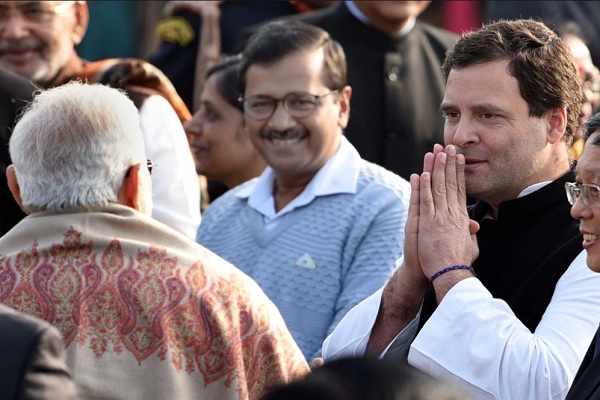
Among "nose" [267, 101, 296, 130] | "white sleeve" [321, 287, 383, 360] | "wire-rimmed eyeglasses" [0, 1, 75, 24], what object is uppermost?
"wire-rimmed eyeglasses" [0, 1, 75, 24]

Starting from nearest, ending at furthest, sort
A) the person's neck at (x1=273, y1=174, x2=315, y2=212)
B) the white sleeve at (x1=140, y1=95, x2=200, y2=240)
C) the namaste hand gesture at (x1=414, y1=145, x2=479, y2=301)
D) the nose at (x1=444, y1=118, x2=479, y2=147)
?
the namaste hand gesture at (x1=414, y1=145, x2=479, y2=301), the nose at (x1=444, y1=118, x2=479, y2=147), the person's neck at (x1=273, y1=174, x2=315, y2=212), the white sleeve at (x1=140, y1=95, x2=200, y2=240)

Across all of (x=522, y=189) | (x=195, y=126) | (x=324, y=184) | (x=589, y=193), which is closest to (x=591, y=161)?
(x=589, y=193)

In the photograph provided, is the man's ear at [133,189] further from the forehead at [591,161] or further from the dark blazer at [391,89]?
the dark blazer at [391,89]

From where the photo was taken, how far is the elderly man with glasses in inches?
184

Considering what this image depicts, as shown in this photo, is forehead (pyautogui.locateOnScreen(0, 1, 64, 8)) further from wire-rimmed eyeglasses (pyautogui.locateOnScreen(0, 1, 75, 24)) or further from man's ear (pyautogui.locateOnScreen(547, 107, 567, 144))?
man's ear (pyautogui.locateOnScreen(547, 107, 567, 144))

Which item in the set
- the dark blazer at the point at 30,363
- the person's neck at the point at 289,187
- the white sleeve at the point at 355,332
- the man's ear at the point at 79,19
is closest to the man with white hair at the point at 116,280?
the white sleeve at the point at 355,332

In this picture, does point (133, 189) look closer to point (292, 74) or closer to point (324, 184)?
point (324, 184)

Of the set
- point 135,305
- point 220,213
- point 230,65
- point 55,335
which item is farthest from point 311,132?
point 55,335

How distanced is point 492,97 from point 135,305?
3.94ft

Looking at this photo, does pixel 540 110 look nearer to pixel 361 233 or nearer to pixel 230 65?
pixel 361 233

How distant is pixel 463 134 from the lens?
12.5 feet

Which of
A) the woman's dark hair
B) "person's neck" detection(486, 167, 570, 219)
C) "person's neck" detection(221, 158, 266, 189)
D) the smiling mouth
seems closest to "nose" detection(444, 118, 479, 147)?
"person's neck" detection(486, 167, 570, 219)

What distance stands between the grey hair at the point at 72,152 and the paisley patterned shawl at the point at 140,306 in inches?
1.9

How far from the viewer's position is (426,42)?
6.45m
